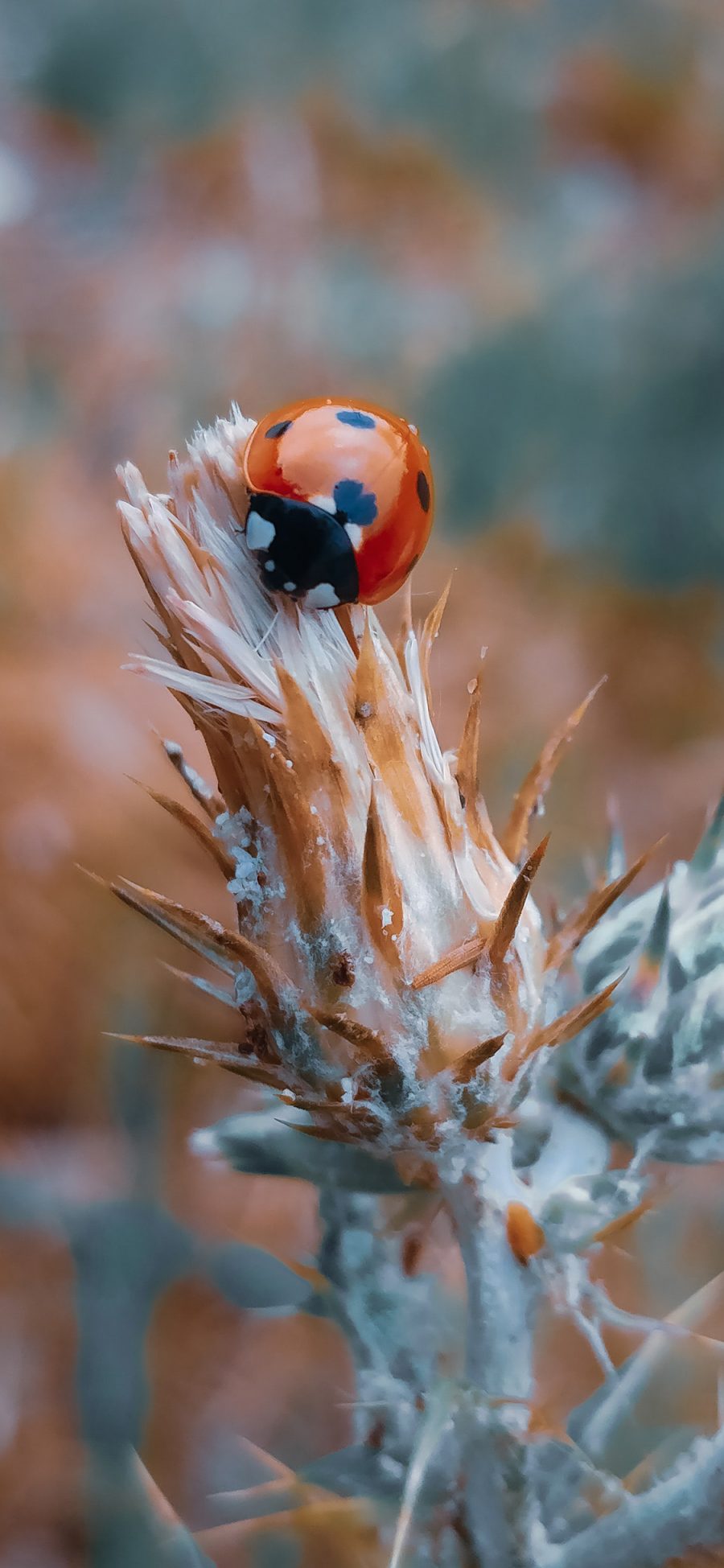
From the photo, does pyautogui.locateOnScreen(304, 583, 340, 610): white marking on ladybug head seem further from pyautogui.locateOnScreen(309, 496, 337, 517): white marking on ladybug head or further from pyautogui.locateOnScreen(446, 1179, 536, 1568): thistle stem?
pyautogui.locateOnScreen(446, 1179, 536, 1568): thistle stem

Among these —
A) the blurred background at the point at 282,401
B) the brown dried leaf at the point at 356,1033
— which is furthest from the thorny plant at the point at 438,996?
the blurred background at the point at 282,401

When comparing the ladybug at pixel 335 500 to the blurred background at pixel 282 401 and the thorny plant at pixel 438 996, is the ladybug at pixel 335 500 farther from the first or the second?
the blurred background at pixel 282 401

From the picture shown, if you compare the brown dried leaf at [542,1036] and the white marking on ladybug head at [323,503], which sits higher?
the white marking on ladybug head at [323,503]

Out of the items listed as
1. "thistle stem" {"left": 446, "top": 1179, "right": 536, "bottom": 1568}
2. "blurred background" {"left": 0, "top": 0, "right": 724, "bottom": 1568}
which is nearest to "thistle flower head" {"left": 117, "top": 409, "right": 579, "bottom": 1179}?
"thistle stem" {"left": 446, "top": 1179, "right": 536, "bottom": 1568}

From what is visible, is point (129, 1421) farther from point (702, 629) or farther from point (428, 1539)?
point (702, 629)

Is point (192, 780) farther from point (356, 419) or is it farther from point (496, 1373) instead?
point (496, 1373)

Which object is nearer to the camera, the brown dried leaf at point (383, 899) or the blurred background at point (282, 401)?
the brown dried leaf at point (383, 899)

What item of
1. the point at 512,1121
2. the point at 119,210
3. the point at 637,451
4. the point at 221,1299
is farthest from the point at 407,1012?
the point at 119,210
